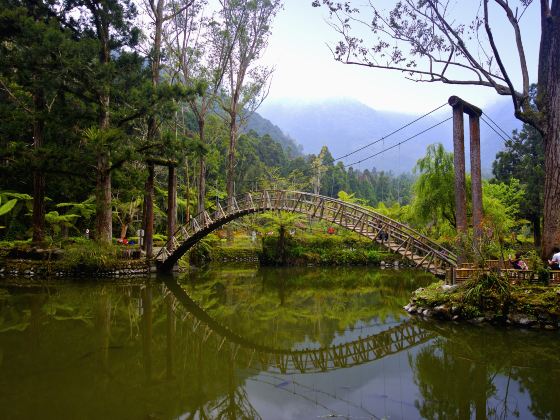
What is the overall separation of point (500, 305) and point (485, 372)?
9.67 ft

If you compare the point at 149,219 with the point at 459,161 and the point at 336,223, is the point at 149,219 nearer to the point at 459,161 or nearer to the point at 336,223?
the point at 336,223

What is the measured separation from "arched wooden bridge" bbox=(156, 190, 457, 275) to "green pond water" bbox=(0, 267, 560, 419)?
5.31ft

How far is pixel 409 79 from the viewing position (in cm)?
1119

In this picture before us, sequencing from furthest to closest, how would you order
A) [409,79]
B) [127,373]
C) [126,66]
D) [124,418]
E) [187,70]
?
[187,70], [126,66], [409,79], [127,373], [124,418]

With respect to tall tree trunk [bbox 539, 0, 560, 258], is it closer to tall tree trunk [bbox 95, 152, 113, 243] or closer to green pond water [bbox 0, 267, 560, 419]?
green pond water [bbox 0, 267, 560, 419]

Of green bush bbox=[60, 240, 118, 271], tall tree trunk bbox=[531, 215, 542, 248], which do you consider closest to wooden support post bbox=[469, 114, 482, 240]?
green bush bbox=[60, 240, 118, 271]

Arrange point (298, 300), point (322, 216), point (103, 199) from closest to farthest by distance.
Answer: point (298, 300)
point (322, 216)
point (103, 199)

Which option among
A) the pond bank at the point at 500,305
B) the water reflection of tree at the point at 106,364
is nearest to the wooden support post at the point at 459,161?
the pond bank at the point at 500,305

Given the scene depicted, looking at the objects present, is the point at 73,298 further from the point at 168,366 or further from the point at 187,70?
the point at 187,70

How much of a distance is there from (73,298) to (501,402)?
10378 mm

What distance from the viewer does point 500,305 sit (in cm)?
875

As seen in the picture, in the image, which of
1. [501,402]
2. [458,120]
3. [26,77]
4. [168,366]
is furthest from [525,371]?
[26,77]

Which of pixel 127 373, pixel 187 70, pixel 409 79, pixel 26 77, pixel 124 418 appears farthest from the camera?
pixel 187 70

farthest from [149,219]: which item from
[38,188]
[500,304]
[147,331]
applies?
[500,304]
